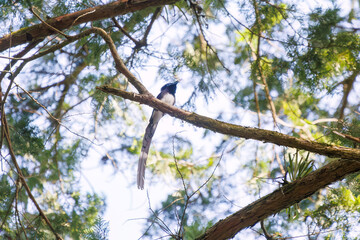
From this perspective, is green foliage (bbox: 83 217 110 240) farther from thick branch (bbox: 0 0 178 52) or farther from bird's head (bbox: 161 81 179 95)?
bird's head (bbox: 161 81 179 95)

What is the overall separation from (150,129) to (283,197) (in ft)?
4.95

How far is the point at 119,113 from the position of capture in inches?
156

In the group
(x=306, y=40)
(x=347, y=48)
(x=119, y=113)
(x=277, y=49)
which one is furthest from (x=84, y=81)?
(x=347, y=48)

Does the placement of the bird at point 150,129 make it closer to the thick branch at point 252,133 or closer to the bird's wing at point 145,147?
the bird's wing at point 145,147

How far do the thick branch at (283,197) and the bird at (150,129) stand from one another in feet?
2.76

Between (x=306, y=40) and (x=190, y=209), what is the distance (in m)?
1.92

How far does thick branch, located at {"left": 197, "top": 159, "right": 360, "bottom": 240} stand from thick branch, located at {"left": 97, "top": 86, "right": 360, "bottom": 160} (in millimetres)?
113

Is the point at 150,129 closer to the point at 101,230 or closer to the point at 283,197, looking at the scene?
the point at 101,230

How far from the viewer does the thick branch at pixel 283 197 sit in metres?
1.78

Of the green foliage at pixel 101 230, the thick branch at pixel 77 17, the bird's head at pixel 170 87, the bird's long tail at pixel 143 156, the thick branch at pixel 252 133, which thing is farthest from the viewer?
the bird's head at pixel 170 87

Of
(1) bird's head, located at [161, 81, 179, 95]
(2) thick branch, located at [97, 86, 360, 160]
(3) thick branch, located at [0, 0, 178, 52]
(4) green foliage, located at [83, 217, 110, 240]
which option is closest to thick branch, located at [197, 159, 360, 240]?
(2) thick branch, located at [97, 86, 360, 160]

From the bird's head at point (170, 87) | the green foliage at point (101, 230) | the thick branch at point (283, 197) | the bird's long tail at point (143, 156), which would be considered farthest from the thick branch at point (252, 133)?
the bird's head at point (170, 87)

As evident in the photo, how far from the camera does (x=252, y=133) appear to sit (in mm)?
1823

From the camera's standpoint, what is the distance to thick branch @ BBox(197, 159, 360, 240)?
1777 millimetres
